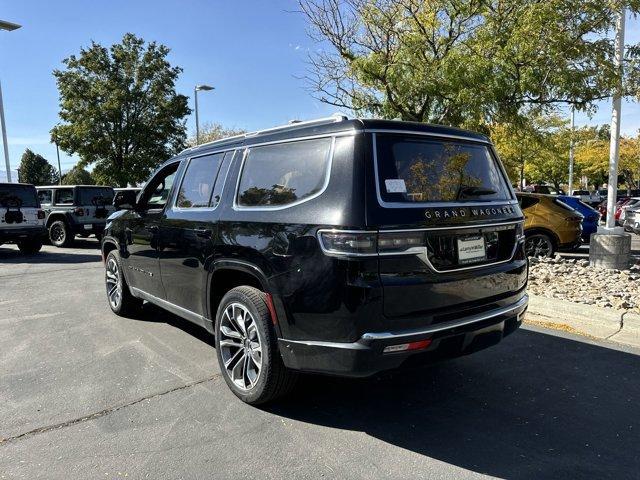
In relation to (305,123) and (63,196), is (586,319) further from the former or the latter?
(63,196)

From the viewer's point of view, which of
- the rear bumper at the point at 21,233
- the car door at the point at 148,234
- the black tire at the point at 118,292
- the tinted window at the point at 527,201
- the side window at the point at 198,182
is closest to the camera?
the side window at the point at 198,182

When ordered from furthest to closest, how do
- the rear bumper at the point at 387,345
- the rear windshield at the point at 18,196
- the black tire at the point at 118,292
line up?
the rear windshield at the point at 18,196 < the black tire at the point at 118,292 < the rear bumper at the point at 387,345

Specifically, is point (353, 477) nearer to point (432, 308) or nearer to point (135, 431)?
point (432, 308)

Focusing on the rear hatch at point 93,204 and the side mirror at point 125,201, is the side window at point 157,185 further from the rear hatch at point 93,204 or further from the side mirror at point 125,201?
the rear hatch at point 93,204

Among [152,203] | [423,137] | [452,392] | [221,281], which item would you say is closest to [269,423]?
[221,281]

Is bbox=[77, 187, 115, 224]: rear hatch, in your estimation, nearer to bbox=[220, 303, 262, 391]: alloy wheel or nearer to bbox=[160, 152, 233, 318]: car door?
bbox=[160, 152, 233, 318]: car door

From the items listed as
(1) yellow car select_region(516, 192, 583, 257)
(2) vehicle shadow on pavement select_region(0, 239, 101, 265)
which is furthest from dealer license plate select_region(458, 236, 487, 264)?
(2) vehicle shadow on pavement select_region(0, 239, 101, 265)

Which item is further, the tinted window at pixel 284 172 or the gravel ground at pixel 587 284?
the gravel ground at pixel 587 284

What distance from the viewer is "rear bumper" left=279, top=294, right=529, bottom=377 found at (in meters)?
2.85

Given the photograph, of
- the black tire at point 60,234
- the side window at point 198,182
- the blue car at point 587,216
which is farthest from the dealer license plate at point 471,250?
the black tire at point 60,234

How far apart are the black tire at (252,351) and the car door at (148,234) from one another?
4.25ft

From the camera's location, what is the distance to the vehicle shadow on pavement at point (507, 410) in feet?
9.60

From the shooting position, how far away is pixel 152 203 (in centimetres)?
514

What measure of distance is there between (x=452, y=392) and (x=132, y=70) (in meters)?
24.3
